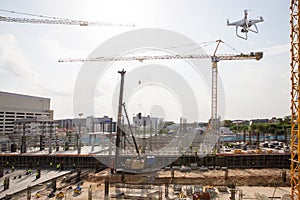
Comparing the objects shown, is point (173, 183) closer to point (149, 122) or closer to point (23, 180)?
point (23, 180)

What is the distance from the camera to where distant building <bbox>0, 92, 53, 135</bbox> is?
58.4 metres

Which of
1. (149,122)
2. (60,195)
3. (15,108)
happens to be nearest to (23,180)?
(60,195)

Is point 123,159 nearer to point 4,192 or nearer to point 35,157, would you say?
point 35,157

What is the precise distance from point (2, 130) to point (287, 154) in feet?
186

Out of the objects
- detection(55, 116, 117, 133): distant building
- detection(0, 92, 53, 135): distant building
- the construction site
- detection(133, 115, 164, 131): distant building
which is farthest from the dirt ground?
detection(0, 92, 53, 135): distant building

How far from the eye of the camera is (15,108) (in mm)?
61656

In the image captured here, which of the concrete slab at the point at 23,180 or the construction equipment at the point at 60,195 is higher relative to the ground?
the construction equipment at the point at 60,195

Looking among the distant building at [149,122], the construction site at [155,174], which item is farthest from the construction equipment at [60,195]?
the distant building at [149,122]

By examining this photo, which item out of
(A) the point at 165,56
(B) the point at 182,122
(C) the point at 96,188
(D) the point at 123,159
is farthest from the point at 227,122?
(C) the point at 96,188

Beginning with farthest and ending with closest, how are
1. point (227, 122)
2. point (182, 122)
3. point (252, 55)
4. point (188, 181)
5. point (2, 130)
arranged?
point (227, 122) < point (2, 130) < point (182, 122) < point (252, 55) < point (188, 181)

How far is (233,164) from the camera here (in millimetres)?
26312

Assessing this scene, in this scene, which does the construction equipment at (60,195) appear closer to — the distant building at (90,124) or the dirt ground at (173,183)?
the dirt ground at (173,183)

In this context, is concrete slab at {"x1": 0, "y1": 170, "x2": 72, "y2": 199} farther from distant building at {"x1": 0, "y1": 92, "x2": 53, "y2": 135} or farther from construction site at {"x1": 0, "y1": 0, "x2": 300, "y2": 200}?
distant building at {"x1": 0, "y1": 92, "x2": 53, "y2": 135}

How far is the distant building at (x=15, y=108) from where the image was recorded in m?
58.4
